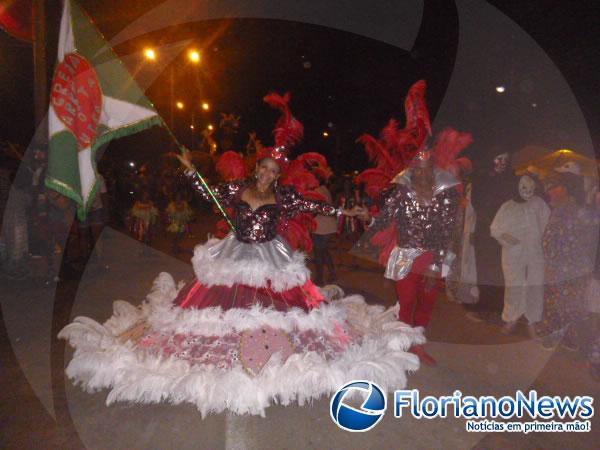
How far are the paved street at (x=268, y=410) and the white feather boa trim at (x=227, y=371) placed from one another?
18cm

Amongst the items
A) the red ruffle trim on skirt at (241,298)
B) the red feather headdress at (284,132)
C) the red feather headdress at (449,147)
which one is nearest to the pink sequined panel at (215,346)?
the red ruffle trim on skirt at (241,298)

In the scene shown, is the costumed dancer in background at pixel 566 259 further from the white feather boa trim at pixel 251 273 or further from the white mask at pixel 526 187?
the white feather boa trim at pixel 251 273

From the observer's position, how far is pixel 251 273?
143 inches

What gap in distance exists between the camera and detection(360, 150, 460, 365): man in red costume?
4238 mm

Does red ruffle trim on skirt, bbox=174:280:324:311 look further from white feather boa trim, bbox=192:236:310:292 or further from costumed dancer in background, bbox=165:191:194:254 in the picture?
costumed dancer in background, bbox=165:191:194:254

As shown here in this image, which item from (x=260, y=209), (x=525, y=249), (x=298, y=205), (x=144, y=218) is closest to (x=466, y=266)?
(x=525, y=249)

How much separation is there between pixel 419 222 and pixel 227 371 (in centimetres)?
239

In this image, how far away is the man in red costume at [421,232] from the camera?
424 centimetres

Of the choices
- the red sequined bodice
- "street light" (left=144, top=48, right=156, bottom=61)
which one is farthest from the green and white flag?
"street light" (left=144, top=48, right=156, bottom=61)

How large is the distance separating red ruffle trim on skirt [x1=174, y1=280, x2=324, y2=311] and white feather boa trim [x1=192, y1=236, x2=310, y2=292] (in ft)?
0.14

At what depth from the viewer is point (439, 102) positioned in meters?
16.3

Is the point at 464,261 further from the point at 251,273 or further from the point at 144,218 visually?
the point at 144,218

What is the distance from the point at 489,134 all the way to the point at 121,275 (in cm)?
1342

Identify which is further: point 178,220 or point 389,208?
point 178,220
